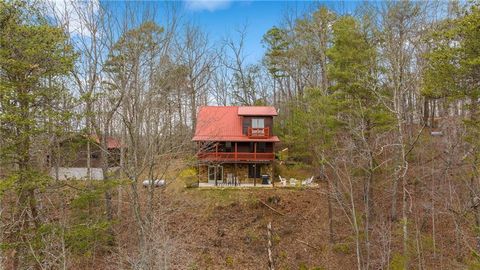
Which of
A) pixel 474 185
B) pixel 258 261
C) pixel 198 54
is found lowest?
pixel 258 261

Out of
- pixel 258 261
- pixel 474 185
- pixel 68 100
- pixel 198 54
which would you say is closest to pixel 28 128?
pixel 68 100

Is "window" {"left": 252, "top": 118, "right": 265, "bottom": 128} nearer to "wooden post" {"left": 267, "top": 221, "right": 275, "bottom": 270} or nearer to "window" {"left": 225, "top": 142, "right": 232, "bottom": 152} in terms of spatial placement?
"window" {"left": 225, "top": 142, "right": 232, "bottom": 152}

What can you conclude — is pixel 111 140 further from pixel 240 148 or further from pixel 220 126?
pixel 240 148

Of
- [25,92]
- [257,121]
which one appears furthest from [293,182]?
[25,92]

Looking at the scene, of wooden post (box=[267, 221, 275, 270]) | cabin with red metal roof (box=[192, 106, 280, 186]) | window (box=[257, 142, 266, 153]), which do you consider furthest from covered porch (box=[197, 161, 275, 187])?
wooden post (box=[267, 221, 275, 270])

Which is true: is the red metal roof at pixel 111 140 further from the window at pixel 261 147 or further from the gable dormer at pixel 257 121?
the window at pixel 261 147

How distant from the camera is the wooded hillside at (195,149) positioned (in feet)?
29.2

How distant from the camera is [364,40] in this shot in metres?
15.0

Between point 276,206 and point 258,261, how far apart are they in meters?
3.90

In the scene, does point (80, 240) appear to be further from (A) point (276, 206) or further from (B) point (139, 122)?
(A) point (276, 206)

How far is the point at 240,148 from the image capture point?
883 inches

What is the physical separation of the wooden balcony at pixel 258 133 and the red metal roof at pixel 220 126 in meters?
0.31

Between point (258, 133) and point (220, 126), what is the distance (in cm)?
273

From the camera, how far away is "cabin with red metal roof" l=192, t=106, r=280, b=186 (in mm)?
21377
